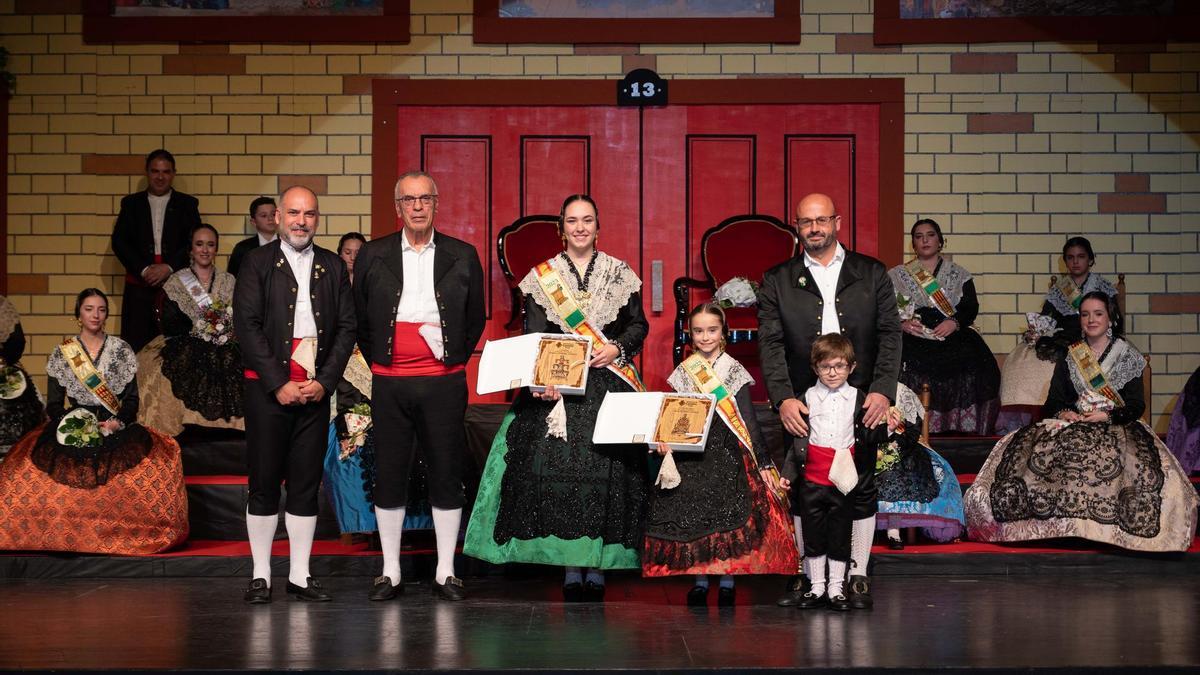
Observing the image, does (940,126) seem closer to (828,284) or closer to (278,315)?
(828,284)

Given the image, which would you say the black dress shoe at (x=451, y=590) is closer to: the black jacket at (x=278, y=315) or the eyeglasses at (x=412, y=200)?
the black jacket at (x=278, y=315)

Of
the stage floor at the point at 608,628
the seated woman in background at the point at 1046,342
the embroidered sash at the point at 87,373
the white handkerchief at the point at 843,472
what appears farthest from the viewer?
the seated woman in background at the point at 1046,342

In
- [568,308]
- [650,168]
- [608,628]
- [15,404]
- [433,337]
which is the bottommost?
[608,628]

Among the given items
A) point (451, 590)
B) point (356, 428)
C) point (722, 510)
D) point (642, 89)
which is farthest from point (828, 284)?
point (642, 89)

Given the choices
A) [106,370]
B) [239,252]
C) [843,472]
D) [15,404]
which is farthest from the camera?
[239,252]

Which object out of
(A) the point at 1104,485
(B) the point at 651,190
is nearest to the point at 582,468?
(A) the point at 1104,485

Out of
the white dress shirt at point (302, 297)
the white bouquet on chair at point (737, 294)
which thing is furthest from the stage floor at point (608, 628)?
the white bouquet on chair at point (737, 294)

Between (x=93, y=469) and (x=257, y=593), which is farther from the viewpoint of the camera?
(x=93, y=469)

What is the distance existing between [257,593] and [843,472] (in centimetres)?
212

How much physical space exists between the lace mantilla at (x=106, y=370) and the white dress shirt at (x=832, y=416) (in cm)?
297

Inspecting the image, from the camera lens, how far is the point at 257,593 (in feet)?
15.8

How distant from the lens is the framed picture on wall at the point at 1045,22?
7754mm

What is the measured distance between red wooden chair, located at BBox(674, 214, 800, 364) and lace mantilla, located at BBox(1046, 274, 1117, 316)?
56.3 inches

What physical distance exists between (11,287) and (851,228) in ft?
15.8
